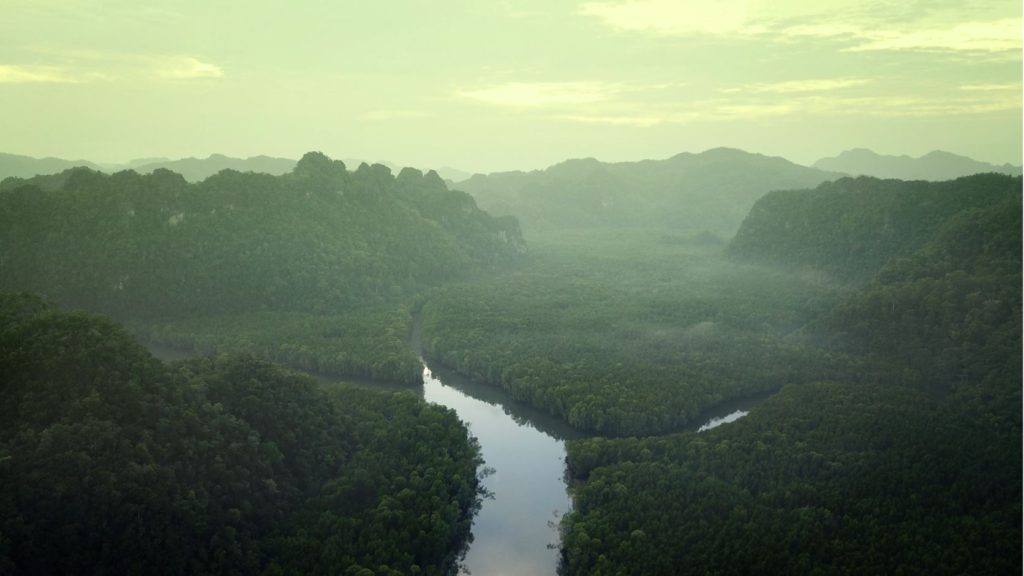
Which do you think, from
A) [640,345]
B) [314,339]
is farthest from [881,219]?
[314,339]

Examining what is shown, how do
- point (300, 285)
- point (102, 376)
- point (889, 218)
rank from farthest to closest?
point (889, 218) → point (300, 285) → point (102, 376)

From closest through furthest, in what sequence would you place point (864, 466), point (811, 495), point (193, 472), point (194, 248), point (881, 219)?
point (193, 472)
point (811, 495)
point (864, 466)
point (194, 248)
point (881, 219)

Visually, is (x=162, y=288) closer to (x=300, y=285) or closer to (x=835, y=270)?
(x=300, y=285)

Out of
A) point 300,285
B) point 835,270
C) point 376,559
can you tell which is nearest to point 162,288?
point 300,285

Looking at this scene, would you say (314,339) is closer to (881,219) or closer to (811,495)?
(811,495)

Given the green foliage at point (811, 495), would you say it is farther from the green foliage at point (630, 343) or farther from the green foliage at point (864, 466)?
the green foliage at point (630, 343)

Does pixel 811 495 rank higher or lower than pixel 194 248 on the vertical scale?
lower
